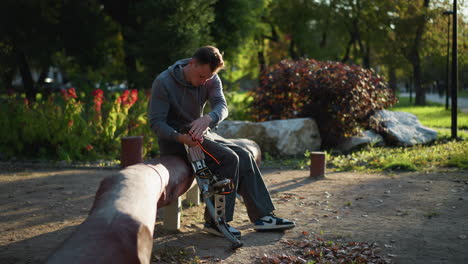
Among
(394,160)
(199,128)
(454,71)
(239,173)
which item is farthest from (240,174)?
(454,71)

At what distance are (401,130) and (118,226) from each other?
29.7 feet

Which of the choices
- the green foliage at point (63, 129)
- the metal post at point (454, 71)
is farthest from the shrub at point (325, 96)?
the green foliage at point (63, 129)

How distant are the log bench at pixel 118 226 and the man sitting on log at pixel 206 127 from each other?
0.99m

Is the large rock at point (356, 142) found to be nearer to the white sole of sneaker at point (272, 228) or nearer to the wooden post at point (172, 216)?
the white sole of sneaker at point (272, 228)

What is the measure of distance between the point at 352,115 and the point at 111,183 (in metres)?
7.58

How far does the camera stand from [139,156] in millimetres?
5188

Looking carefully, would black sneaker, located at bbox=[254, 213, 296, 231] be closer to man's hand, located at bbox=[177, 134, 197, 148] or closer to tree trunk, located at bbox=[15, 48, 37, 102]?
man's hand, located at bbox=[177, 134, 197, 148]

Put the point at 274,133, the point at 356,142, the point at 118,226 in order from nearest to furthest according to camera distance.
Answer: the point at 118,226 < the point at 274,133 < the point at 356,142

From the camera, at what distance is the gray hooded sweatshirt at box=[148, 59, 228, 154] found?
4.27 metres

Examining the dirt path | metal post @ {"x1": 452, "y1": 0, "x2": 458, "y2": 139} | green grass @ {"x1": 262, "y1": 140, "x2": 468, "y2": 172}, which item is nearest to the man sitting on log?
the dirt path

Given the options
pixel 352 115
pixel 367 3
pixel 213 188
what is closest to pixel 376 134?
pixel 352 115

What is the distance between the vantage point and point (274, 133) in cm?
904

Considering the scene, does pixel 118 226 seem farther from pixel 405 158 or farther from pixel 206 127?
pixel 405 158

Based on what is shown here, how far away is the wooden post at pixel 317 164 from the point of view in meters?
7.01
